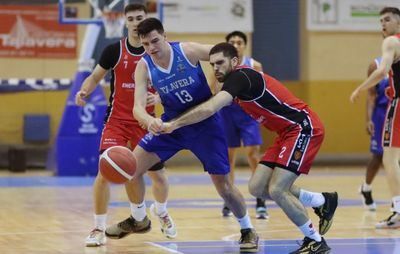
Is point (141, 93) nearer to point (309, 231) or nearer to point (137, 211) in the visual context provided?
point (137, 211)

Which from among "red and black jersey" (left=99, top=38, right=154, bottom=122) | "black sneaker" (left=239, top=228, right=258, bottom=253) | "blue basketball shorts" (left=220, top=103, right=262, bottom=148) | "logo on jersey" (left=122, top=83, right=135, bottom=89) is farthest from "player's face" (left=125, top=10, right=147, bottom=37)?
"blue basketball shorts" (left=220, top=103, right=262, bottom=148)

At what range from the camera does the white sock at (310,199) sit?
7965 mm

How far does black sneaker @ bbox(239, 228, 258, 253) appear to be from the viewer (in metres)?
8.06

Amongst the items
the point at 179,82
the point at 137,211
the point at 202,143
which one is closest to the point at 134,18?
the point at 179,82

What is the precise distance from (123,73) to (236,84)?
1.62m

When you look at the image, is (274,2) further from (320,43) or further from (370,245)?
→ (370,245)

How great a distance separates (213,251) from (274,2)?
12.0 meters

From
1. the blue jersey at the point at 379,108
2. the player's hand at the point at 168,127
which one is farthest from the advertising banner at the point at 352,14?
the player's hand at the point at 168,127

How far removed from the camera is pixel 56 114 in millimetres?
18141

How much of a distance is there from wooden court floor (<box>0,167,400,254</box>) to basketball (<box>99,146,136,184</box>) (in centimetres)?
70

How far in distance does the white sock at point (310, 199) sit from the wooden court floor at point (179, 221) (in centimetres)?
45

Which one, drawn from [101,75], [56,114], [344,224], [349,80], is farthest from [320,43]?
[101,75]

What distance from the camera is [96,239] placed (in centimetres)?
838

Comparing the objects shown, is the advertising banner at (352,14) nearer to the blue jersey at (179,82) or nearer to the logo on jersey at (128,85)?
the logo on jersey at (128,85)
